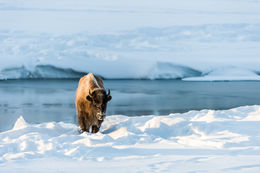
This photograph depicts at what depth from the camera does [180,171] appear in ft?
14.9

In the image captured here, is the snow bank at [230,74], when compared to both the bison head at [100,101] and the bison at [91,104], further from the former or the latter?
the bison head at [100,101]

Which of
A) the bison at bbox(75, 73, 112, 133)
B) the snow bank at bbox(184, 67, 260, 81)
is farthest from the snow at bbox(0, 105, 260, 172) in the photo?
the snow bank at bbox(184, 67, 260, 81)

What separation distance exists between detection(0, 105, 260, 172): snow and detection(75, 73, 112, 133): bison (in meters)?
0.41

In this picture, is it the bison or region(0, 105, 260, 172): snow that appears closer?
region(0, 105, 260, 172): snow

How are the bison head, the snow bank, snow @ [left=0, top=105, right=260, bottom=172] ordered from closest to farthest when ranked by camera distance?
snow @ [left=0, top=105, right=260, bottom=172]
the bison head
the snow bank

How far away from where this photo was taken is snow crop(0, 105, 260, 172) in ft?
15.6

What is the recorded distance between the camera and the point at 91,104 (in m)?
Result: 7.60

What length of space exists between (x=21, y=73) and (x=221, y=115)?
3288 cm

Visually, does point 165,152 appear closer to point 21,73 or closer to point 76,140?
point 76,140

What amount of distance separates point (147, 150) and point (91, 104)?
7.40 feet

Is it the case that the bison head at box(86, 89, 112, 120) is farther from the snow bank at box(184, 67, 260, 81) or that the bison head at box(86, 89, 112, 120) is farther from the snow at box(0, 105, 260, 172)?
the snow bank at box(184, 67, 260, 81)

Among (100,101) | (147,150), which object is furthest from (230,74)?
(147,150)

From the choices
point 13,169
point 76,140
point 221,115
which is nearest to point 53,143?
point 76,140

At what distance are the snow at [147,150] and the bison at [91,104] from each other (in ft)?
1.34
